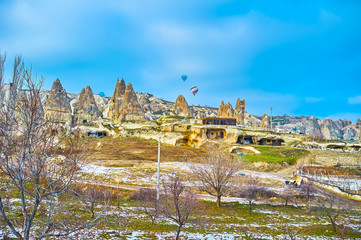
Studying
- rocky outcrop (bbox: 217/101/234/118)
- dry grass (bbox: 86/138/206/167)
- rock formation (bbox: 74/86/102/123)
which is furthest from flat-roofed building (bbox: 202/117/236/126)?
rocky outcrop (bbox: 217/101/234/118)

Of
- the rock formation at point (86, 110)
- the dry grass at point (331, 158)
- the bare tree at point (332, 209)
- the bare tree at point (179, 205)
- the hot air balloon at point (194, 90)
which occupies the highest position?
the hot air balloon at point (194, 90)

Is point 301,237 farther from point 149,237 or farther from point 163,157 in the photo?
point 163,157

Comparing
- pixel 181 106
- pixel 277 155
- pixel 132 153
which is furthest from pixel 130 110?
pixel 181 106

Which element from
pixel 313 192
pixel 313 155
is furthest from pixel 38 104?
pixel 313 155

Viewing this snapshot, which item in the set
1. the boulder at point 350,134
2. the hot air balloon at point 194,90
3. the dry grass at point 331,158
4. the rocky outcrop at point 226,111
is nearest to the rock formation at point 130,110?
the hot air balloon at point 194,90

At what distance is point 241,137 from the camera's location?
74.9 meters

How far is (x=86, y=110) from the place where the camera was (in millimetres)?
A: 93750

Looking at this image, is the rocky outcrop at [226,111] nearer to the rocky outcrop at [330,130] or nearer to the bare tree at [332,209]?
the rocky outcrop at [330,130]

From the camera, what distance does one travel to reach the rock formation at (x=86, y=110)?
92.0 m

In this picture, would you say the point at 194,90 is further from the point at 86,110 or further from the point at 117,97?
the point at 86,110

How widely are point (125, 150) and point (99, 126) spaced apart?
99.6 feet

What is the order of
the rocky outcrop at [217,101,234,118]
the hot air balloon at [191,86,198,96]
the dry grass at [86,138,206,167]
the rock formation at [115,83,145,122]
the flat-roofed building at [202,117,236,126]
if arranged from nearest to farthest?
the dry grass at [86,138,206,167] < the flat-roofed building at [202,117,236,126] < the hot air balloon at [191,86,198,96] < the rock formation at [115,83,145,122] < the rocky outcrop at [217,101,234,118]

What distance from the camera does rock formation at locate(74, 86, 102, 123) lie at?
9200cm

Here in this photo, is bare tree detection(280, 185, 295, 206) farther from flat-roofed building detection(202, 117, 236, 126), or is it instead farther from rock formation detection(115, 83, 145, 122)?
rock formation detection(115, 83, 145, 122)
